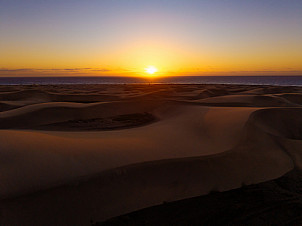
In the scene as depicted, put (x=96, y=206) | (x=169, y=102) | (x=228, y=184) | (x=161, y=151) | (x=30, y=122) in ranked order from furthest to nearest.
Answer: (x=169, y=102) → (x=30, y=122) → (x=161, y=151) → (x=228, y=184) → (x=96, y=206)

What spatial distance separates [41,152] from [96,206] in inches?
66.3

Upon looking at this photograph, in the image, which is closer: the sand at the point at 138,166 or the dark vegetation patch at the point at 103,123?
the sand at the point at 138,166

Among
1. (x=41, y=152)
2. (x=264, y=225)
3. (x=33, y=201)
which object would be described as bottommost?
(x=264, y=225)

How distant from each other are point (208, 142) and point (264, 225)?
2.41m

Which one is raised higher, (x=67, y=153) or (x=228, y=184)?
(x=67, y=153)

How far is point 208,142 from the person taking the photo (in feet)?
15.6

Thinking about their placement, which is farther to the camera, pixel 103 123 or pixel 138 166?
pixel 103 123

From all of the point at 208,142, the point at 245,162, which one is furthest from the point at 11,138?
the point at 245,162

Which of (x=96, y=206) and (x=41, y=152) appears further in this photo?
(x=41, y=152)

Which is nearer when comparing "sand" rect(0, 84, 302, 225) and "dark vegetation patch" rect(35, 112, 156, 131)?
"sand" rect(0, 84, 302, 225)

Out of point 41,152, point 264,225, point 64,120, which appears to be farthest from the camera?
point 64,120

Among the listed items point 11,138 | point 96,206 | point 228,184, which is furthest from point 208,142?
point 11,138

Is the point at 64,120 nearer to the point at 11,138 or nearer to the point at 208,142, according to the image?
the point at 11,138

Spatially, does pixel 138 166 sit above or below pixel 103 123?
above
